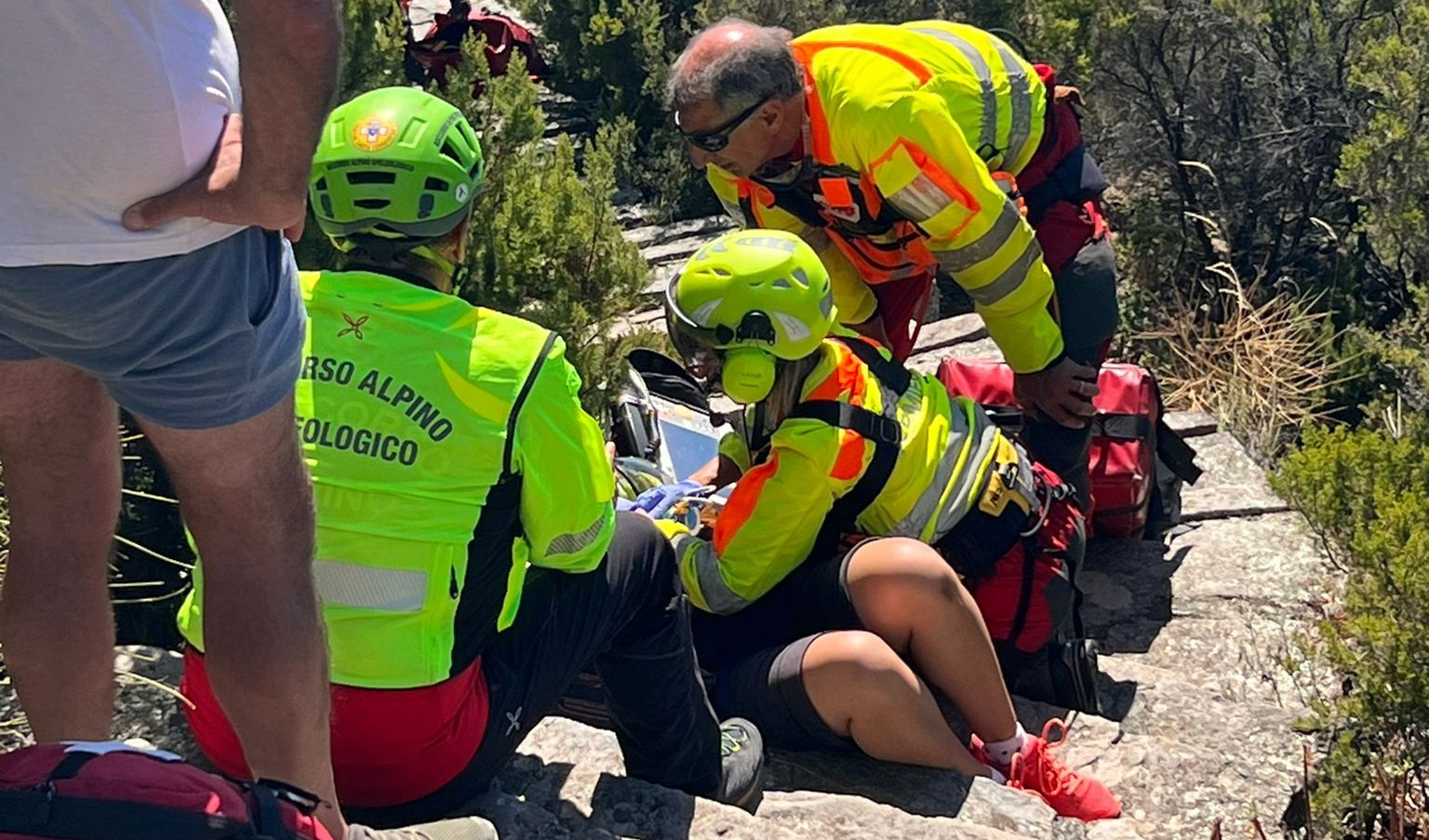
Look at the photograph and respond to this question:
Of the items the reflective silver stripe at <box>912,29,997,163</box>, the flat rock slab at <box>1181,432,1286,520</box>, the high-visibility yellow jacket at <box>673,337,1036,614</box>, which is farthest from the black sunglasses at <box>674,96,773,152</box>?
the flat rock slab at <box>1181,432,1286,520</box>

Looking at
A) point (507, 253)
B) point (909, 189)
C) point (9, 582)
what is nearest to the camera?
point (9, 582)

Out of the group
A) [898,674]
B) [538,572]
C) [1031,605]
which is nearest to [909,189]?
[1031,605]

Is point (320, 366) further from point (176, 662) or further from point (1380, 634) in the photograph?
point (1380, 634)

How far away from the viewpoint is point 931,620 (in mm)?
3203

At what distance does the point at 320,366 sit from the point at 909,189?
6.12ft

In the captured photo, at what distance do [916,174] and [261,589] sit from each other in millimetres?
2256

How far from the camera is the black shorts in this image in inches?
126

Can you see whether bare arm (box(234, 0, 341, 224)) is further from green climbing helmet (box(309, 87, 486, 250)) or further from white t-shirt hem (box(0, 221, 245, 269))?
green climbing helmet (box(309, 87, 486, 250))

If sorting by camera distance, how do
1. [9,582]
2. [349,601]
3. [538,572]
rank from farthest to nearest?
[538,572] → [349,601] → [9,582]

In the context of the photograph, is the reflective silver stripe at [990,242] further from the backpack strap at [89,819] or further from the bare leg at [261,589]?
the backpack strap at [89,819]

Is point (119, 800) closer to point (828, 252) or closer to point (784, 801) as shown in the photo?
point (784, 801)

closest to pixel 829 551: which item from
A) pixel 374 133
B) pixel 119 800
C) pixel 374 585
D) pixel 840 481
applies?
pixel 840 481

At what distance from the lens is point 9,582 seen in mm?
2215

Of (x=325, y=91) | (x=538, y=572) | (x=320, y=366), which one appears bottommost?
(x=538, y=572)
